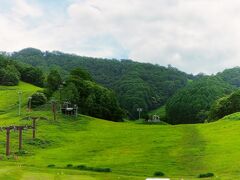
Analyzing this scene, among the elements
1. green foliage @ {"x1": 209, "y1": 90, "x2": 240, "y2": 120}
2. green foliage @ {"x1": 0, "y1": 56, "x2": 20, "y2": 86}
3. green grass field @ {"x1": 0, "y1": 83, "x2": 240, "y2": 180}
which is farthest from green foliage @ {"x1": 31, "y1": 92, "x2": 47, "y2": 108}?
green foliage @ {"x1": 0, "y1": 56, "x2": 20, "y2": 86}

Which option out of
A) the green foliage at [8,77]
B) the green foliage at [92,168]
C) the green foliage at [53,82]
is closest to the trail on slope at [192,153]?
the green foliage at [92,168]

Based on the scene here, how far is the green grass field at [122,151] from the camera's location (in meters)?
47.5

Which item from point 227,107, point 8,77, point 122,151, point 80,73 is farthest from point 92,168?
point 8,77

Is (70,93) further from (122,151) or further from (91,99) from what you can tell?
(122,151)

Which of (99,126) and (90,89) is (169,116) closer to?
(90,89)

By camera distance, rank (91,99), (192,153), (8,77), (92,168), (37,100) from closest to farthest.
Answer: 1. (92,168)
2. (192,153)
3. (37,100)
4. (91,99)
5. (8,77)

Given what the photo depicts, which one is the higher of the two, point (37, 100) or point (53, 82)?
point (53, 82)

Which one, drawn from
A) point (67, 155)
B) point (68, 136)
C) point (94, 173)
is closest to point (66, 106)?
point (68, 136)

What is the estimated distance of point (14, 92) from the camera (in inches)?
6230

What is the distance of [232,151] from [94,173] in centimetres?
2206

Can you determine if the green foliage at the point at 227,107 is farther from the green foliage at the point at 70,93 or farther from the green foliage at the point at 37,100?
the green foliage at the point at 37,100

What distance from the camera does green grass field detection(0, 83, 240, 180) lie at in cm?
4753

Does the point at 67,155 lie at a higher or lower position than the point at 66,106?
lower

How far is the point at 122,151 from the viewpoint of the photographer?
6688 centimetres
